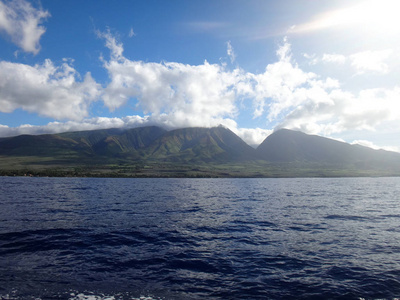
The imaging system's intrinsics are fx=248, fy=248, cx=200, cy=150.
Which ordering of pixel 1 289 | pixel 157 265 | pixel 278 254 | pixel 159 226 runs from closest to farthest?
pixel 1 289 < pixel 157 265 < pixel 278 254 < pixel 159 226

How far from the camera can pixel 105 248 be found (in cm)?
2775

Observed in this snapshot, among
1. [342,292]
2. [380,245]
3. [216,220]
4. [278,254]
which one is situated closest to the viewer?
[342,292]

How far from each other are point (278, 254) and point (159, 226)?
1999 centimetres

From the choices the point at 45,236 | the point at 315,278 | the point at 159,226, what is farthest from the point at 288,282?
the point at 45,236

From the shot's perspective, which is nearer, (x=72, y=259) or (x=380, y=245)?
(x=72, y=259)

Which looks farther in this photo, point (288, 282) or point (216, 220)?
point (216, 220)

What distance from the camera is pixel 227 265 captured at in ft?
76.9

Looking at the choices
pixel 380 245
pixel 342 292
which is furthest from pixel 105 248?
pixel 380 245

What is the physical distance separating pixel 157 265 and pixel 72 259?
846cm

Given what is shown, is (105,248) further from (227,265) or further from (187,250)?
(227,265)

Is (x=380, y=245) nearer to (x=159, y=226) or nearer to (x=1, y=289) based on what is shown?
(x=159, y=226)

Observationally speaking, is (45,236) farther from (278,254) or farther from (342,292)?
(342,292)

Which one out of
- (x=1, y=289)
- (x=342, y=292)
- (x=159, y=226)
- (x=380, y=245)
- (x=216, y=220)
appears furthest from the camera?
(x=216, y=220)

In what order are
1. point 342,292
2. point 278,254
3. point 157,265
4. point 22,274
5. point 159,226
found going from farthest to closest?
point 159,226 < point 278,254 < point 157,265 < point 22,274 < point 342,292
